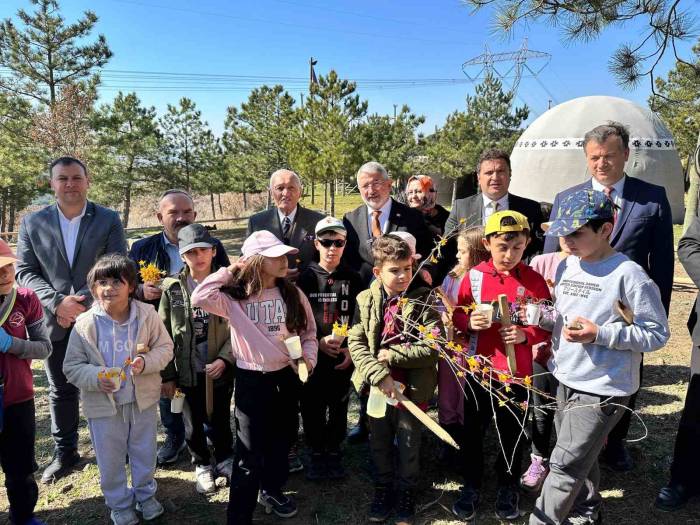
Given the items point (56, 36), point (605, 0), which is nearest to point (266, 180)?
point (56, 36)

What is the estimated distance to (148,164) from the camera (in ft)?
89.0

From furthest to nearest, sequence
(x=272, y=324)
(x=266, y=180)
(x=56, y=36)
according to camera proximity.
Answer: (x=266, y=180) → (x=56, y=36) → (x=272, y=324)

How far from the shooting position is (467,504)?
3.12m

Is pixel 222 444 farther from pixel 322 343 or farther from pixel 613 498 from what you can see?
pixel 613 498

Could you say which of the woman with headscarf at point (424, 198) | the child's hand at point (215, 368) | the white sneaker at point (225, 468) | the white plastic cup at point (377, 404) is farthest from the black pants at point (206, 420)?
the woman with headscarf at point (424, 198)

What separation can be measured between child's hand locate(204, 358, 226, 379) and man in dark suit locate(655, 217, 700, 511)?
3182mm

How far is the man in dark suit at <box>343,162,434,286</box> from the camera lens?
4.18m

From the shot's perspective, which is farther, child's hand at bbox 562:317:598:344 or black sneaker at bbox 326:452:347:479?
black sneaker at bbox 326:452:347:479

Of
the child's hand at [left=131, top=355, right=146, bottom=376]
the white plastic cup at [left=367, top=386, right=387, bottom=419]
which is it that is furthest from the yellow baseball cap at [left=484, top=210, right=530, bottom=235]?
the child's hand at [left=131, top=355, right=146, bottom=376]

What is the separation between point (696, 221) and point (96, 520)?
4687 millimetres

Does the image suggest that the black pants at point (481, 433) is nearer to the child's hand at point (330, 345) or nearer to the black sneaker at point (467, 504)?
the black sneaker at point (467, 504)

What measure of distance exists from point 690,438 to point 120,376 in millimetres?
3854

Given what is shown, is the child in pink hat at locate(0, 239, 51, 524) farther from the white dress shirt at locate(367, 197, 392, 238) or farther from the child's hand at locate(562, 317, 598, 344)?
the child's hand at locate(562, 317, 598, 344)

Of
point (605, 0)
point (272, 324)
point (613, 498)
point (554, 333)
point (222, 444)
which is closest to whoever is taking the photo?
point (554, 333)
